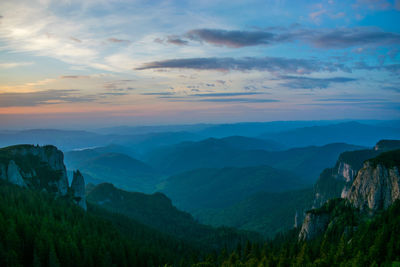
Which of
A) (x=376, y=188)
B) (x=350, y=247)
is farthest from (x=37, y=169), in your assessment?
(x=376, y=188)

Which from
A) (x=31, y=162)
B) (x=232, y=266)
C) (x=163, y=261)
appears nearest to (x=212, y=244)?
(x=163, y=261)

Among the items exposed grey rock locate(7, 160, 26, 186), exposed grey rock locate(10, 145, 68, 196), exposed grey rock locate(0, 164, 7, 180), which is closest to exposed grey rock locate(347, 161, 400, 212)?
exposed grey rock locate(10, 145, 68, 196)

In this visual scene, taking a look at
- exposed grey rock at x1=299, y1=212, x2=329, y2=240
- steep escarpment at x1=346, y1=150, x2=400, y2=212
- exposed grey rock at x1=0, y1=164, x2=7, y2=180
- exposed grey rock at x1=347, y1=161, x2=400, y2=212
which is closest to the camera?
exposed grey rock at x1=347, y1=161, x2=400, y2=212

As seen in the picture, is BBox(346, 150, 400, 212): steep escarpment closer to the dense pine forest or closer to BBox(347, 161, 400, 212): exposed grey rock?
BBox(347, 161, 400, 212): exposed grey rock

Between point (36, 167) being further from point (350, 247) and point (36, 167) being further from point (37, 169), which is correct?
point (350, 247)

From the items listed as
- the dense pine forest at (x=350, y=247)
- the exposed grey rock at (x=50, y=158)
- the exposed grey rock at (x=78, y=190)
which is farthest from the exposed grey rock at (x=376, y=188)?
the exposed grey rock at (x=50, y=158)

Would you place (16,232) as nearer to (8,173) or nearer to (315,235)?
(8,173)

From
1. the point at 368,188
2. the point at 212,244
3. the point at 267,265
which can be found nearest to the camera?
the point at 267,265
